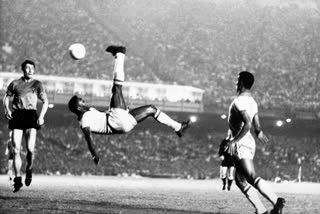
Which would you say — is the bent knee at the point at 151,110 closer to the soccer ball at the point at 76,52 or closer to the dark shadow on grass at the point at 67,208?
the dark shadow on grass at the point at 67,208

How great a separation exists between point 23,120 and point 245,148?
4.34 meters

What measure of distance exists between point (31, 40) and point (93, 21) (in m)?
7.21

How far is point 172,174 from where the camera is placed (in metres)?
29.5

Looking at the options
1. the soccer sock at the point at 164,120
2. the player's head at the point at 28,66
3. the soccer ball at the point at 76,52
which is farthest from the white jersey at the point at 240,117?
the soccer ball at the point at 76,52

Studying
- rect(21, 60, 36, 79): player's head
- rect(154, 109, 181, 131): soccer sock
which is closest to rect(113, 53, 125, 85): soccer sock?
rect(154, 109, 181, 131): soccer sock

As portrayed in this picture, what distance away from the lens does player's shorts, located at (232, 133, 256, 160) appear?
7609 millimetres

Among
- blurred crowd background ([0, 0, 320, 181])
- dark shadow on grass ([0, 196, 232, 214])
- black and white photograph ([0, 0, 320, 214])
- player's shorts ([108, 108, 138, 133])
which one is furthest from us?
blurred crowd background ([0, 0, 320, 181])

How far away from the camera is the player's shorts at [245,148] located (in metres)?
7.61

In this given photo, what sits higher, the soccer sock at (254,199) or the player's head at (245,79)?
the player's head at (245,79)

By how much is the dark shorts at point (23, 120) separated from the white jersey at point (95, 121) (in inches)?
67.5

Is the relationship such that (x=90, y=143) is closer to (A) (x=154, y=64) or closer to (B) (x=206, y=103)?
(B) (x=206, y=103)

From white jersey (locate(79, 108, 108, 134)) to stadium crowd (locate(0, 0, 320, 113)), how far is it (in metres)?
33.6

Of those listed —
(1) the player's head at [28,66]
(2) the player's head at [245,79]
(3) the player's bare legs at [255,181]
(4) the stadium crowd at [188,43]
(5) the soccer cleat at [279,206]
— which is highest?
(4) the stadium crowd at [188,43]

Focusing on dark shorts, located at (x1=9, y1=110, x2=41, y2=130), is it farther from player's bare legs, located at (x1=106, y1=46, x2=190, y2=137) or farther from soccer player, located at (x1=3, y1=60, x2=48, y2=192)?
player's bare legs, located at (x1=106, y1=46, x2=190, y2=137)
